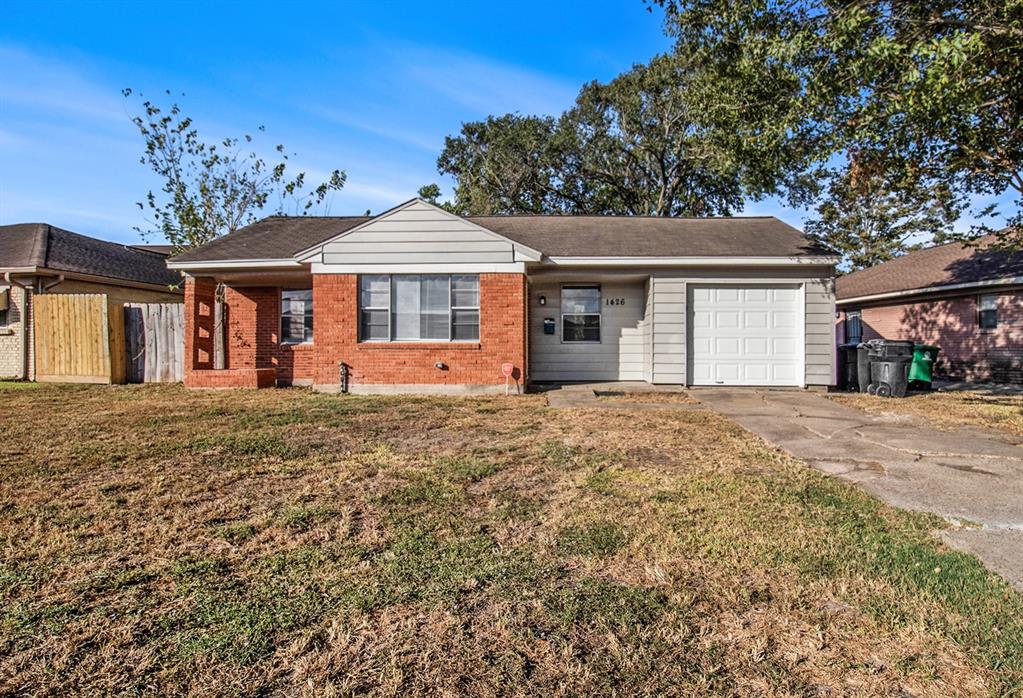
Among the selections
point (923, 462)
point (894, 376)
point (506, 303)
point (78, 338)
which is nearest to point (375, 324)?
point (506, 303)

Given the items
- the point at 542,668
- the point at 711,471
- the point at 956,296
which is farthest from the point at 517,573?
the point at 956,296

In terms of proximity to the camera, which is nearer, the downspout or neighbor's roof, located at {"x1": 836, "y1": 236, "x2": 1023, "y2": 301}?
the downspout

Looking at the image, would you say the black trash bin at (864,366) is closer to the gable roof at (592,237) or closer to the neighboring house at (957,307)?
the gable roof at (592,237)

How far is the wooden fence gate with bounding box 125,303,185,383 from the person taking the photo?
43.2 ft

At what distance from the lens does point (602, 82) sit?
93.4ft

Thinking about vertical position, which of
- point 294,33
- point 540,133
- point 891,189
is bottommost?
point 891,189

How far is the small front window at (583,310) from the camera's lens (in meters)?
12.8

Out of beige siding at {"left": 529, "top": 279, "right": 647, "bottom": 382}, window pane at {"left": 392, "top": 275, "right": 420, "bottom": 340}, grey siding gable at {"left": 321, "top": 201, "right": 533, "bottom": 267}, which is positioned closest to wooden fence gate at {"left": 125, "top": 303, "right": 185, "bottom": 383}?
grey siding gable at {"left": 321, "top": 201, "right": 533, "bottom": 267}

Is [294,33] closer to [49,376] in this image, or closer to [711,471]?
[49,376]

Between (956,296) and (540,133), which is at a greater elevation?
(540,133)

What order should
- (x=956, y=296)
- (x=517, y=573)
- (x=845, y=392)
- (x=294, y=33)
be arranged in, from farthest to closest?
(x=956, y=296) < (x=845, y=392) < (x=294, y=33) < (x=517, y=573)

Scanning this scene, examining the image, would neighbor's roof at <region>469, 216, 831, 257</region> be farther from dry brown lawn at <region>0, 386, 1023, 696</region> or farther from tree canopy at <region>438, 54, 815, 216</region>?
tree canopy at <region>438, 54, 815, 216</region>

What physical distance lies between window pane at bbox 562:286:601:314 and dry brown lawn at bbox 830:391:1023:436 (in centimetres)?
526

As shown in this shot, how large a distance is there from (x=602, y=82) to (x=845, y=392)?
22.7 meters
